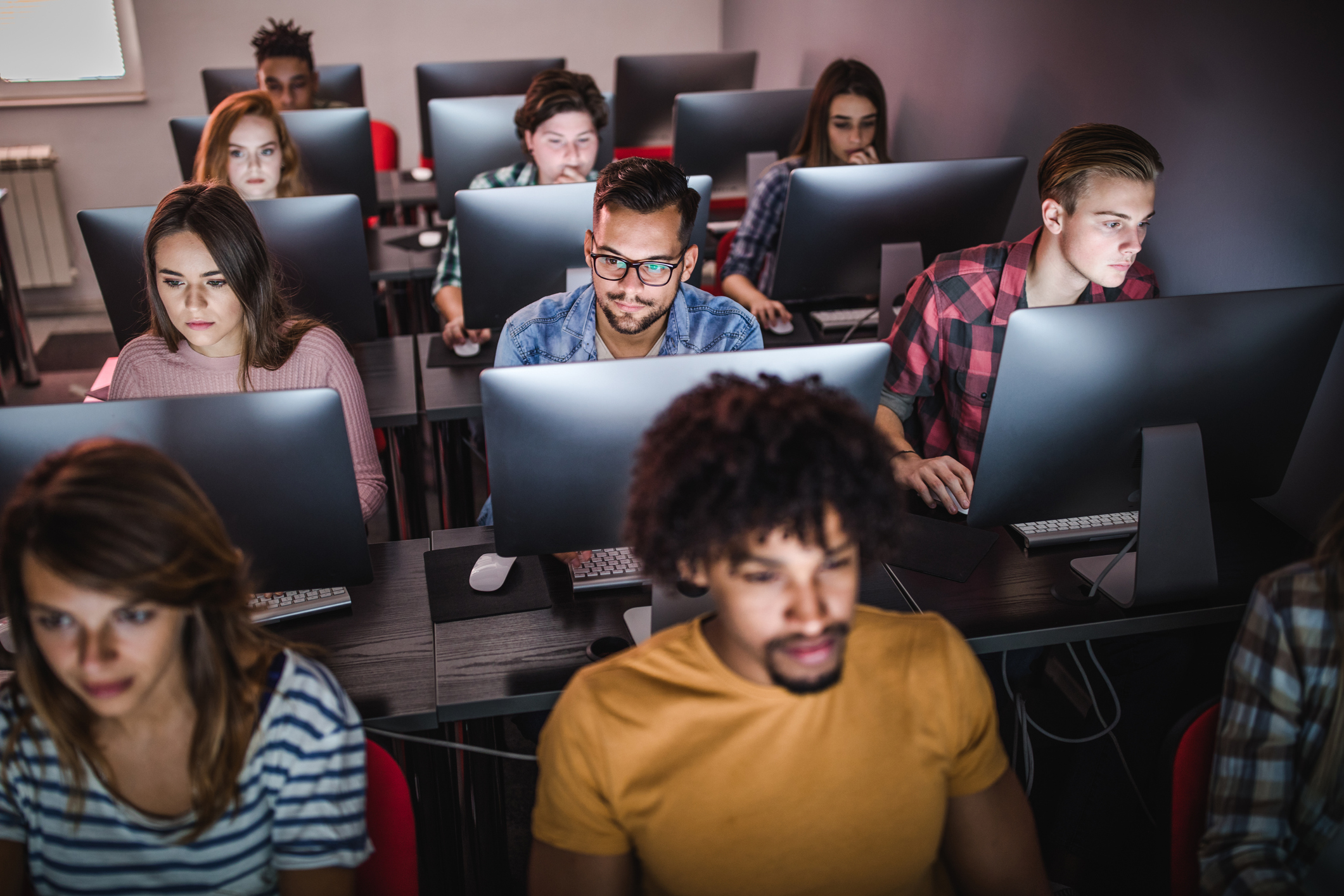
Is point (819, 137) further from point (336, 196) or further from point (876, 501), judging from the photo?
point (876, 501)

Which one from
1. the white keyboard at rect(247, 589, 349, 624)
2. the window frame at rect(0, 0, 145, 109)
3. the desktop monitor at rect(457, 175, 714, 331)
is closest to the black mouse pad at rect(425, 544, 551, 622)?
the white keyboard at rect(247, 589, 349, 624)

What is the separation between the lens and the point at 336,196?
2059 mm

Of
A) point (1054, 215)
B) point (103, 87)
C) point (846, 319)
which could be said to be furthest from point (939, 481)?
point (103, 87)

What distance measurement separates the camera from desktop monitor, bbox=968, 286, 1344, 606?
1.32 metres

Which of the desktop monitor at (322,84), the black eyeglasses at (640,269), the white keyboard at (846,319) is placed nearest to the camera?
the black eyeglasses at (640,269)

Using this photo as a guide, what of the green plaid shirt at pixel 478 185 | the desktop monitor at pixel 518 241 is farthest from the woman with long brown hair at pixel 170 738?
the green plaid shirt at pixel 478 185

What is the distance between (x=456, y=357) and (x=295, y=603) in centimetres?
100

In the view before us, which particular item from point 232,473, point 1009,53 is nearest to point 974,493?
point 232,473

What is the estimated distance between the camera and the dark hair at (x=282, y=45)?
3.64 metres

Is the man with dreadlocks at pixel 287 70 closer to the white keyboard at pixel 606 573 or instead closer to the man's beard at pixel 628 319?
the man's beard at pixel 628 319

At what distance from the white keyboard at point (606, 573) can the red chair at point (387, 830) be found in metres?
0.45

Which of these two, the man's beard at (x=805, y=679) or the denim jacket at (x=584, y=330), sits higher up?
the denim jacket at (x=584, y=330)

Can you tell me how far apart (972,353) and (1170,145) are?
2.17ft

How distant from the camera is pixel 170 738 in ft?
3.56
